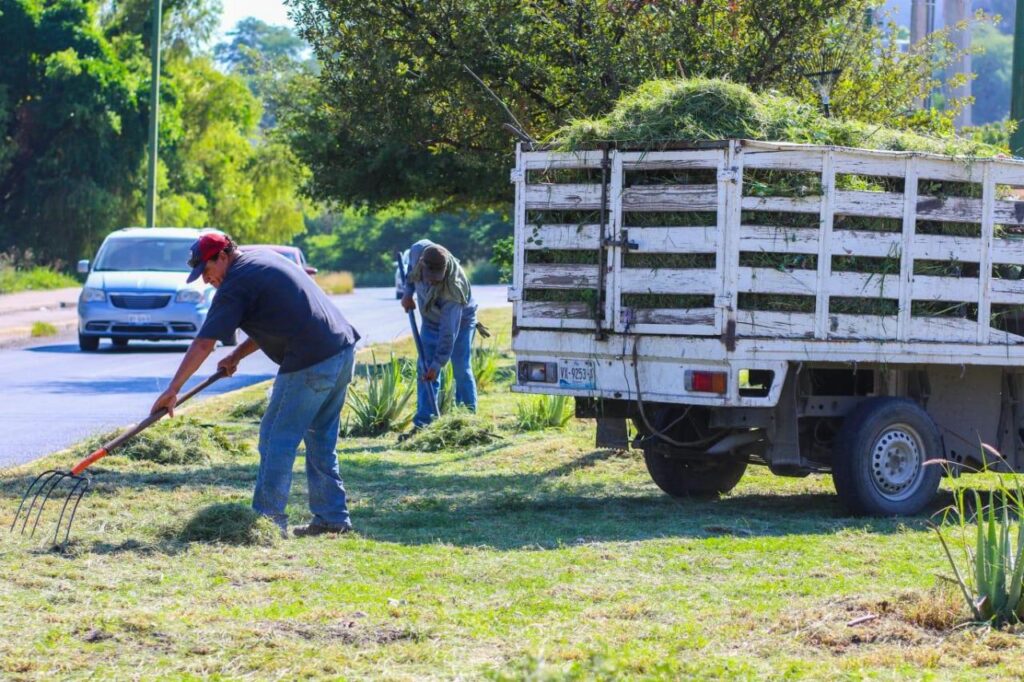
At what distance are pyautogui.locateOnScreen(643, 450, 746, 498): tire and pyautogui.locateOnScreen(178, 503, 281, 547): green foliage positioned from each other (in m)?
3.26

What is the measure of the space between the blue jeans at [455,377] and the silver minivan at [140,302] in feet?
27.9

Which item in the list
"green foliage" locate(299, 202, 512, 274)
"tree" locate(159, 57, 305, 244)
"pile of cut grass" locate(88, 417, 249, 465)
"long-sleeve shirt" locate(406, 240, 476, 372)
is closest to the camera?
"pile of cut grass" locate(88, 417, 249, 465)

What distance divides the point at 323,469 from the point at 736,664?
3558 millimetres

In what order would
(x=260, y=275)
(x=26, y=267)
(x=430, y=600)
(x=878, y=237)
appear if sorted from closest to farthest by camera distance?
(x=430, y=600) < (x=260, y=275) < (x=878, y=237) < (x=26, y=267)

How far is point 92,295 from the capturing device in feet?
72.8

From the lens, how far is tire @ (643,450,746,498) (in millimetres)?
10438

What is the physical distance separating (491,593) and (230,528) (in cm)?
170

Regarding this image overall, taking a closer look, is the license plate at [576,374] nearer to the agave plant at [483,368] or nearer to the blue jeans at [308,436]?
the blue jeans at [308,436]

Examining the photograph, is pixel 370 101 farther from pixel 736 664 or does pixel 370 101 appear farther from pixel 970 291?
pixel 736 664

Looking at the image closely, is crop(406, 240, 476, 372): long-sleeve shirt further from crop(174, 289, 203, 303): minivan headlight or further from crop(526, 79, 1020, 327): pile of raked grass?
crop(174, 289, 203, 303): minivan headlight

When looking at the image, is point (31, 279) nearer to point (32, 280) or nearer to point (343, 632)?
point (32, 280)

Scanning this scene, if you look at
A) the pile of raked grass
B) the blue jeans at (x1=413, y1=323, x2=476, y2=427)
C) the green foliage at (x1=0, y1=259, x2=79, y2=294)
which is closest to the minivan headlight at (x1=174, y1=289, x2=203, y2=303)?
the blue jeans at (x1=413, y1=323, x2=476, y2=427)

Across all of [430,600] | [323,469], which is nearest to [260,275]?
[323,469]

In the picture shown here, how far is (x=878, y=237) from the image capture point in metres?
9.19
